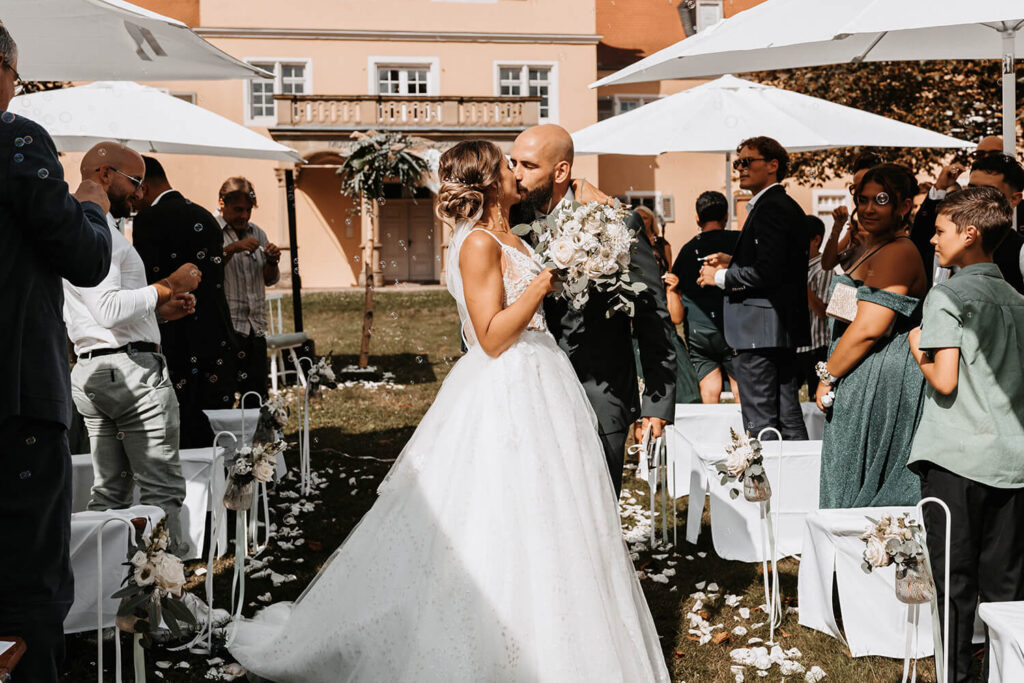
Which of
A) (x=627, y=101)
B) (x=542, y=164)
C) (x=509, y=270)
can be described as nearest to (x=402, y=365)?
(x=542, y=164)

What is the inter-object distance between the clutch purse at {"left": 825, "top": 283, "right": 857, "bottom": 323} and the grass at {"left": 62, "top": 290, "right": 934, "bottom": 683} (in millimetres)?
1419

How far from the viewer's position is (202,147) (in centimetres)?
894

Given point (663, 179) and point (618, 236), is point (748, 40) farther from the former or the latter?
point (663, 179)

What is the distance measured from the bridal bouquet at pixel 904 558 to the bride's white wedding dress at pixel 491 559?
35.6 inches

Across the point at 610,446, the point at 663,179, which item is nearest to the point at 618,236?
the point at 610,446

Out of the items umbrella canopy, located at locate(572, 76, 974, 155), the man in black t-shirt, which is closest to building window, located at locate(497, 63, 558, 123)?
umbrella canopy, located at locate(572, 76, 974, 155)

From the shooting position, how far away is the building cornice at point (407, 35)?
27344 millimetres

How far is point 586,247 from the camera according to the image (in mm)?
3324

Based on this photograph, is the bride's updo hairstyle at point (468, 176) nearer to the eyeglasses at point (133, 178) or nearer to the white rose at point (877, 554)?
the eyeglasses at point (133, 178)

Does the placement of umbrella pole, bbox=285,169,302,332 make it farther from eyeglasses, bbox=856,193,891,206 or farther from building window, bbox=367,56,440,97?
building window, bbox=367,56,440,97

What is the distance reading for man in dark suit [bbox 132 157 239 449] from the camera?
17.3ft

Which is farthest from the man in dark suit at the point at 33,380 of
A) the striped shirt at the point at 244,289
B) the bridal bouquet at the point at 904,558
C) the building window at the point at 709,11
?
the building window at the point at 709,11

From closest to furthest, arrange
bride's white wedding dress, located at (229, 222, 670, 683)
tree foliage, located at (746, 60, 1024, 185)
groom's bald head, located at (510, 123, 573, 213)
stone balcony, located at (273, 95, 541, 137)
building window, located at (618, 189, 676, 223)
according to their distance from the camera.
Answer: bride's white wedding dress, located at (229, 222, 670, 683) → groom's bald head, located at (510, 123, 573, 213) → tree foliage, located at (746, 60, 1024, 185) → stone balcony, located at (273, 95, 541, 137) → building window, located at (618, 189, 676, 223)

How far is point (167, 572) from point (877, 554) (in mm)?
2196
